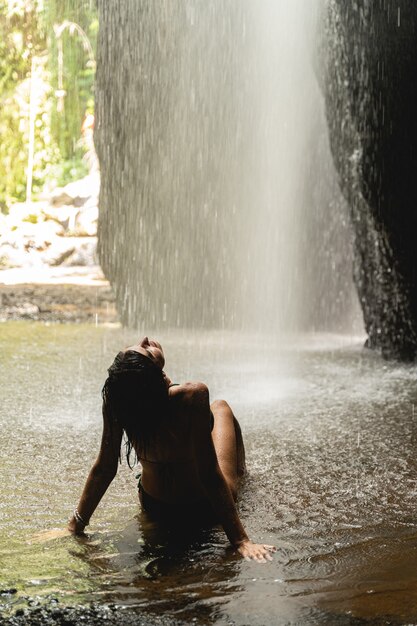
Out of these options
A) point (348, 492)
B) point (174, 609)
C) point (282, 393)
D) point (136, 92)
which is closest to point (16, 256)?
point (136, 92)

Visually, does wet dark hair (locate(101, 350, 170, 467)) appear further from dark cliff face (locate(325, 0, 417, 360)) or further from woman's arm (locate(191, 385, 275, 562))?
dark cliff face (locate(325, 0, 417, 360))

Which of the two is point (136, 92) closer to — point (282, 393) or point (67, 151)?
point (282, 393)

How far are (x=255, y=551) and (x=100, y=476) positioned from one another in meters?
0.61

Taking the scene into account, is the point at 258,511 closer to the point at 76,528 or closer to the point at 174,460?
the point at 174,460

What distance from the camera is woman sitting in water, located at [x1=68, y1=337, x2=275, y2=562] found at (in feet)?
8.78

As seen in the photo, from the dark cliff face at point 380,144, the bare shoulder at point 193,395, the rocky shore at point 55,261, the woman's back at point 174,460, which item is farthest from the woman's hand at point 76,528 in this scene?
the rocky shore at point 55,261

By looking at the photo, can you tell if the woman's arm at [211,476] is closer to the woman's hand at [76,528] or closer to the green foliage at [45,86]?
the woman's hand at [76,528]

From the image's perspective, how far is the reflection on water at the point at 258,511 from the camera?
234 cm

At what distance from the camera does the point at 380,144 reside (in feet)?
24.7

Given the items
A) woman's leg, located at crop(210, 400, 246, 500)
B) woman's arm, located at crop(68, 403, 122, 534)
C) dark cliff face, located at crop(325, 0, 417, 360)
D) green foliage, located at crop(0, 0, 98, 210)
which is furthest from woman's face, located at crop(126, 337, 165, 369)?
green foliage, located at crop(0, 0, 98, 210)

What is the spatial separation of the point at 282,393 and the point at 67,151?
49.8 feet

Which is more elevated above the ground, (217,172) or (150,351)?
(217,172)

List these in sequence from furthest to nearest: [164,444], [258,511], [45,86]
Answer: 1. [45,86]
2. [258,511]
3. [164,444]

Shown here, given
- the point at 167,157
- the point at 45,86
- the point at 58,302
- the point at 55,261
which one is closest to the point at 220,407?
the point at 167,157
